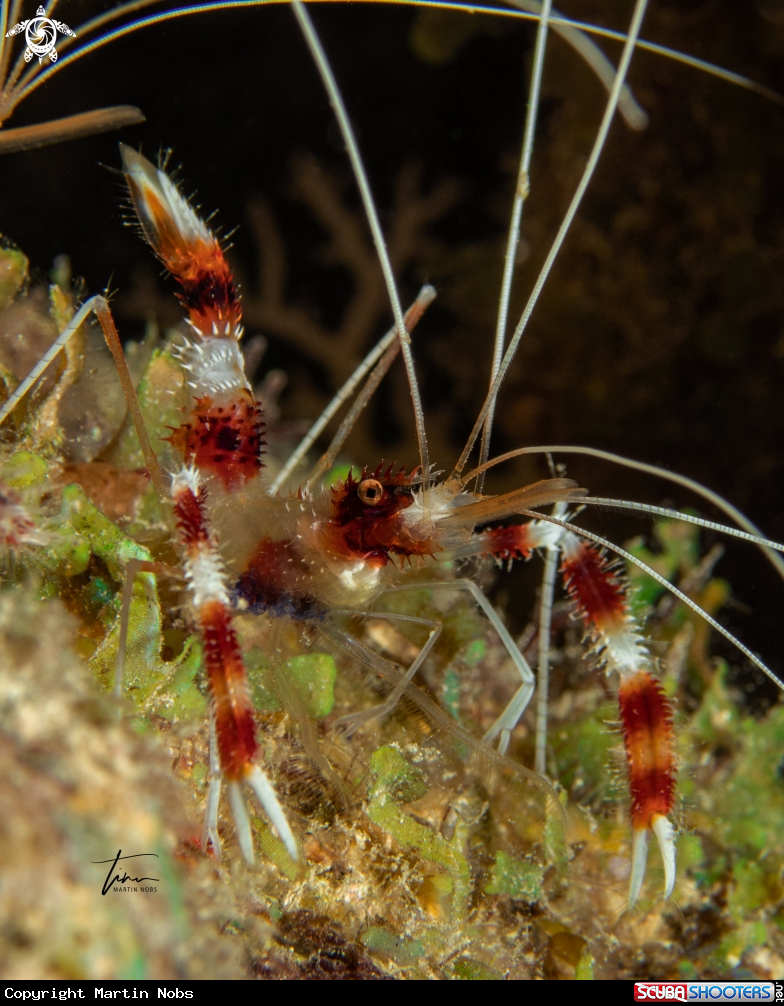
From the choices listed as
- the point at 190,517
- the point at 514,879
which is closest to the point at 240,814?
the point at 190,517

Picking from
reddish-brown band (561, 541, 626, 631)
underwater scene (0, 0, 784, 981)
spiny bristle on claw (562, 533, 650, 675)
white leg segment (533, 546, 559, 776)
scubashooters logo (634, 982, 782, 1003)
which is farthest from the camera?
white leg segment (533, 546, 559, 776)

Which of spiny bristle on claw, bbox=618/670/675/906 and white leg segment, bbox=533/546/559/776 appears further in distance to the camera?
white leg segment, bbox=533/546/559/776

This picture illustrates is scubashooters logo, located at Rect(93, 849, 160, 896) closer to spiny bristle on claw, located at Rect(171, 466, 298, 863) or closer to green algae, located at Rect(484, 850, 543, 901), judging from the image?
spiny bristle on claw, located at Rect(171, 466, 298, 863)

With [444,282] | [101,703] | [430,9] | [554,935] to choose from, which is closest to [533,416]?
[444,282]

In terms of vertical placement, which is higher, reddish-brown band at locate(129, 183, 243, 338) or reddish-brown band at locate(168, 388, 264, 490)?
reddish-brown band at locate(129, 183, 243, 338)

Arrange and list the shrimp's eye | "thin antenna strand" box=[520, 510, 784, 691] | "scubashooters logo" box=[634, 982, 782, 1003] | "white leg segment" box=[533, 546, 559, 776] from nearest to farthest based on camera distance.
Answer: "thin antenna strand" box=[520, 510, 784, 691] → the shrimp's eye → "scubashooters logo" box=[634, 982, 782, 1003] → "white leg segment" box=[533, 546, 559, 776]

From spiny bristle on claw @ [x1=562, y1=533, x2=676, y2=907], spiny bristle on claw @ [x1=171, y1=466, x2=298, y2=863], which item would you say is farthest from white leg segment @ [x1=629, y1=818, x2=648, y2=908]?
spiny bristle on claw @ [x1=171, y1=466, x2=298, y2=863]

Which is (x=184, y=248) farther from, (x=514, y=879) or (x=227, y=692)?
(x=514, y=879)
